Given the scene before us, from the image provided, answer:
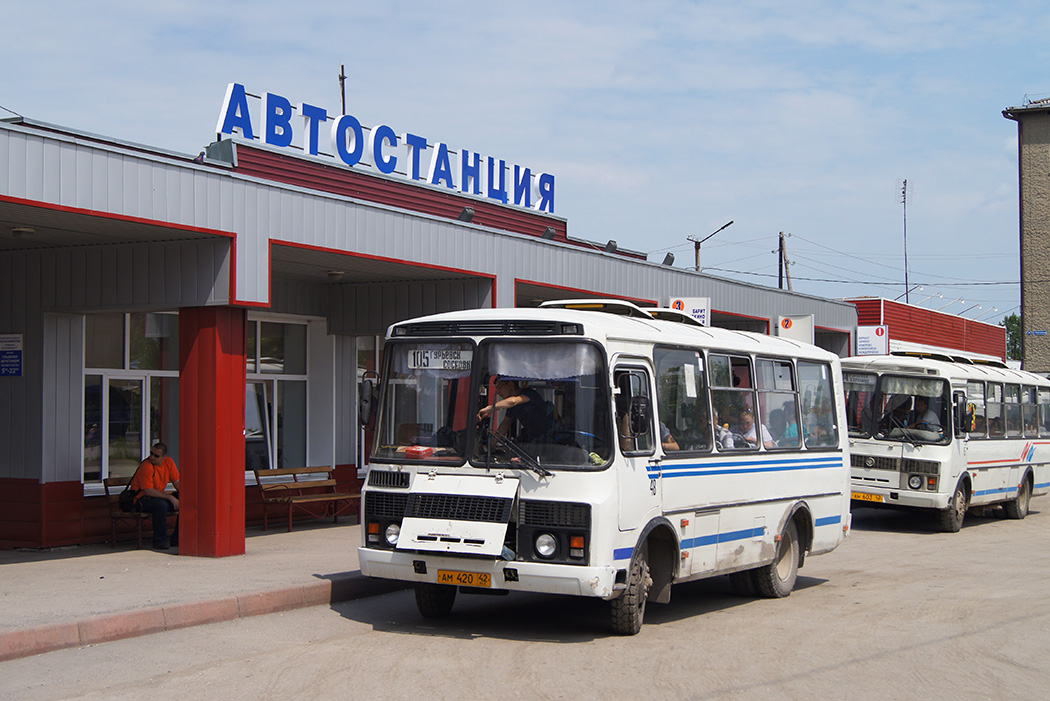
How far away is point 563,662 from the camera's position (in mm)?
8164

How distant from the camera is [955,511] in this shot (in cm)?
1833

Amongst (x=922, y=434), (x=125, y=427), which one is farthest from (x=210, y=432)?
(x=922, y=434)

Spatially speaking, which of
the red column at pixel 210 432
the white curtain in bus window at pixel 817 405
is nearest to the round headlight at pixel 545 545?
the white curtain in bus window at pixel 817 405

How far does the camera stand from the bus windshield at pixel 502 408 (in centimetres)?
883

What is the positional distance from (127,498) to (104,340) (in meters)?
2.21

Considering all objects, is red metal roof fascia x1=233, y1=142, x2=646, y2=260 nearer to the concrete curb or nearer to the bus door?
the concrete curb

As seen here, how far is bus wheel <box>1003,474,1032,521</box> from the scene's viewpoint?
21.1m

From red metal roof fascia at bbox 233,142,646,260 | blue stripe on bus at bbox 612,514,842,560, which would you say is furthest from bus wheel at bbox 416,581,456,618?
red metal roof fascia at bbox 233,142,646,260

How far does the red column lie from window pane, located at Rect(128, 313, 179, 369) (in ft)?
8.91

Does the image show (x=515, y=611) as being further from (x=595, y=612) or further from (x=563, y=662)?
(x=563, y=662)

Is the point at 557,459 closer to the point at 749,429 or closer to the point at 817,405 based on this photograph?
the point at 749,429

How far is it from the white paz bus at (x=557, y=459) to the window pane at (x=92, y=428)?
6466mm

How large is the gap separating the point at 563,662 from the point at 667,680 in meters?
0.89

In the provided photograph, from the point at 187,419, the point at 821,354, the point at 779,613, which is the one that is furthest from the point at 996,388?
the point at 187,419
